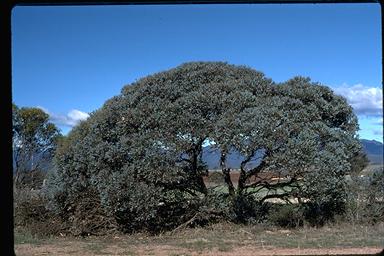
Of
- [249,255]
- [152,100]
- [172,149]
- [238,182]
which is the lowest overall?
[249,255]

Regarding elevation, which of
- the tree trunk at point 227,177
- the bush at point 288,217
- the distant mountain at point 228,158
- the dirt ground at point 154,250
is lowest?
the dirt ground at point 154,250

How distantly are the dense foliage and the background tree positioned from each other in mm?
3882

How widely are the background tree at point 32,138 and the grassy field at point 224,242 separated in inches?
180

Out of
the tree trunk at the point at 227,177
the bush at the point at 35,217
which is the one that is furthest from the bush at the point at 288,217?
the bush at the point at 35,217

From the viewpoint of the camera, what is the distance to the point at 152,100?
1160 cm

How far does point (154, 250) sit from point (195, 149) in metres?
2.91

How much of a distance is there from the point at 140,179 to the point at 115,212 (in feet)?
2.97

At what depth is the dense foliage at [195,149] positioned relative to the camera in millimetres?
10961

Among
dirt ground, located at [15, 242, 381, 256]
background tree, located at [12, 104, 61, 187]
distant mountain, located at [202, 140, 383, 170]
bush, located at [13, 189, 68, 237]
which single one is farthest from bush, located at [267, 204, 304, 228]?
background tree, located at [12, 104, 61, 187]

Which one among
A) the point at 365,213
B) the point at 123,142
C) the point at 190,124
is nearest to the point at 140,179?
the point at 123,142

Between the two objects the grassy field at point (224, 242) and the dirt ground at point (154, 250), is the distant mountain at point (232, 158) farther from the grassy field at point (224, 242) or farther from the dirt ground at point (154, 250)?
the dirt ground at point (154, 250)

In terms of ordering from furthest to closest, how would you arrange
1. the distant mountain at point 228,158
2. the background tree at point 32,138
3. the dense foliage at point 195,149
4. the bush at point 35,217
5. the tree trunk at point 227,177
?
the background tree at point 32,138
the tree trunk at point 227,177
the bush at point 35,217
the distant mountain at point 228,158
the dense foliage at point 195,149

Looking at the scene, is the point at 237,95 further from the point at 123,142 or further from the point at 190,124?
the point at 123,142

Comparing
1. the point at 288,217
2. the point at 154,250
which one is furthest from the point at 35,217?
the point at 288,217
